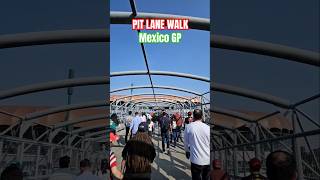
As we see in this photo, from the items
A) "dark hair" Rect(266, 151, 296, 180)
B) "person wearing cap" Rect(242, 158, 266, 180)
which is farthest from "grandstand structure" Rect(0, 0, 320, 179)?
"dark hair" Rect(266, 151, 296, 180)

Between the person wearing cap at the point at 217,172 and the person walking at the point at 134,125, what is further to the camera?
the person wearing cap at the point at 217,172

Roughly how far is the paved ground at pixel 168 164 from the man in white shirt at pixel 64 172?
3.76 ft

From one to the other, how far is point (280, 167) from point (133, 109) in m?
1.19

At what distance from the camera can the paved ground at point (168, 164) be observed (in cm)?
246

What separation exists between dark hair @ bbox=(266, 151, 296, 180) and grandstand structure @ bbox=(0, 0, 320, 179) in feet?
2.88

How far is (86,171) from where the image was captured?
122 inches

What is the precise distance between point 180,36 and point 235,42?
70.6 inches

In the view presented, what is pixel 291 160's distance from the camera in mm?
1634

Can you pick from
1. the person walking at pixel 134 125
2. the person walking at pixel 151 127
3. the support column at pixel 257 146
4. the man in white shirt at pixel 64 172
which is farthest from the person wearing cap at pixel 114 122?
the support column at pixel 257 146

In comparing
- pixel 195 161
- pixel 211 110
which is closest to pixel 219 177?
pixel 195 161

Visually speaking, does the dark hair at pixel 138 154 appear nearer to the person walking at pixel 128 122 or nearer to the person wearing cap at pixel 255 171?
the person walking at pixel 128 122

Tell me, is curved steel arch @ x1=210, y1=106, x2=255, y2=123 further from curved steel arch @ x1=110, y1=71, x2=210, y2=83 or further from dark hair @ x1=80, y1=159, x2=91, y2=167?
dark hair @ x1=80, y1=159, x2=91, y2=167

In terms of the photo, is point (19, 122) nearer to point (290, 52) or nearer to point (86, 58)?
point (86, 58)

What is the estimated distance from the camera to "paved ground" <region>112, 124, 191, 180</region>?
2461mm
